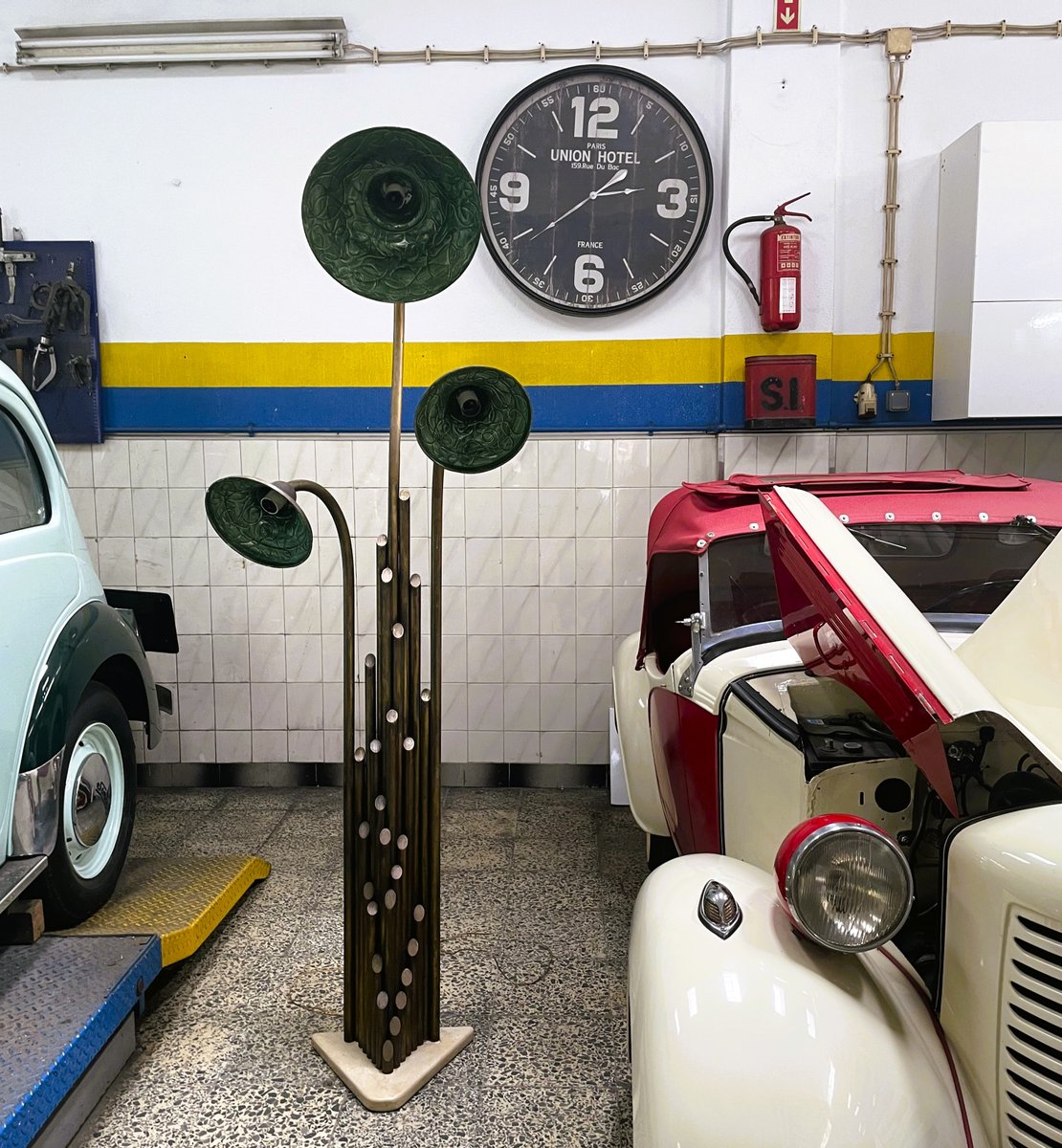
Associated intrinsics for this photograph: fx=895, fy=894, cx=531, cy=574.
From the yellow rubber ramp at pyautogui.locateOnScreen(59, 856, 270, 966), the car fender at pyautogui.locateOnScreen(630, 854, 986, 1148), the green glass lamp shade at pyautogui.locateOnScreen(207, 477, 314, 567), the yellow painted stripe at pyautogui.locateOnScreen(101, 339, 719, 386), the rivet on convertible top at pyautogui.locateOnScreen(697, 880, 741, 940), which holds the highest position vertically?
the yellow painted stripe at pyautogui.locateOnScreen(101, 339, 719, 386)

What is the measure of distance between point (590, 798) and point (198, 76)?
11.9 feet

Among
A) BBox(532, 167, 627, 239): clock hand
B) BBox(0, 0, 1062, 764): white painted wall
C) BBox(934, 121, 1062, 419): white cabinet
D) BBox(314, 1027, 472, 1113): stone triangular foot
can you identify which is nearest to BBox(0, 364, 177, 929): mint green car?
BBox(314, 1027, 472, 1113): stone triangular foot

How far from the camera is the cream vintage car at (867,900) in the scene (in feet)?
3.76

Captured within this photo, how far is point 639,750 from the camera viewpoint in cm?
287

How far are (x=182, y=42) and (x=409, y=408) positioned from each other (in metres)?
1.82

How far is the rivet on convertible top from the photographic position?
4.46 feet

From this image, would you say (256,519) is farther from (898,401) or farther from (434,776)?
(898,401)

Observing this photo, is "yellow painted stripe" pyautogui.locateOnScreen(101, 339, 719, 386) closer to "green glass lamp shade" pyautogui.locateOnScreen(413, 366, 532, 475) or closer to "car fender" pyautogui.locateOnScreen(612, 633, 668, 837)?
"car fender" pyautogui.locateOnScreen(612, 633, 668, 837)

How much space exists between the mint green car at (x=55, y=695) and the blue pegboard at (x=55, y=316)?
1365mm

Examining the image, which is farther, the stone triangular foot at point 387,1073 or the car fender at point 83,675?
the car fender at point 83,675

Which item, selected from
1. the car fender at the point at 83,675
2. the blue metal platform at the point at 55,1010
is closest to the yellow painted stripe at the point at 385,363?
the car fender at the point at 83,675

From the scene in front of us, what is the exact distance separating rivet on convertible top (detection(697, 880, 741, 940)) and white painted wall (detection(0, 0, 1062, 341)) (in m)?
2.97

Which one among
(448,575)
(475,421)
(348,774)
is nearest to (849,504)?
(475,421)

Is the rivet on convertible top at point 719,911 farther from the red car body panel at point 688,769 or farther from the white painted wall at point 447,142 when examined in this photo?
the white painted wall at point 447,142
